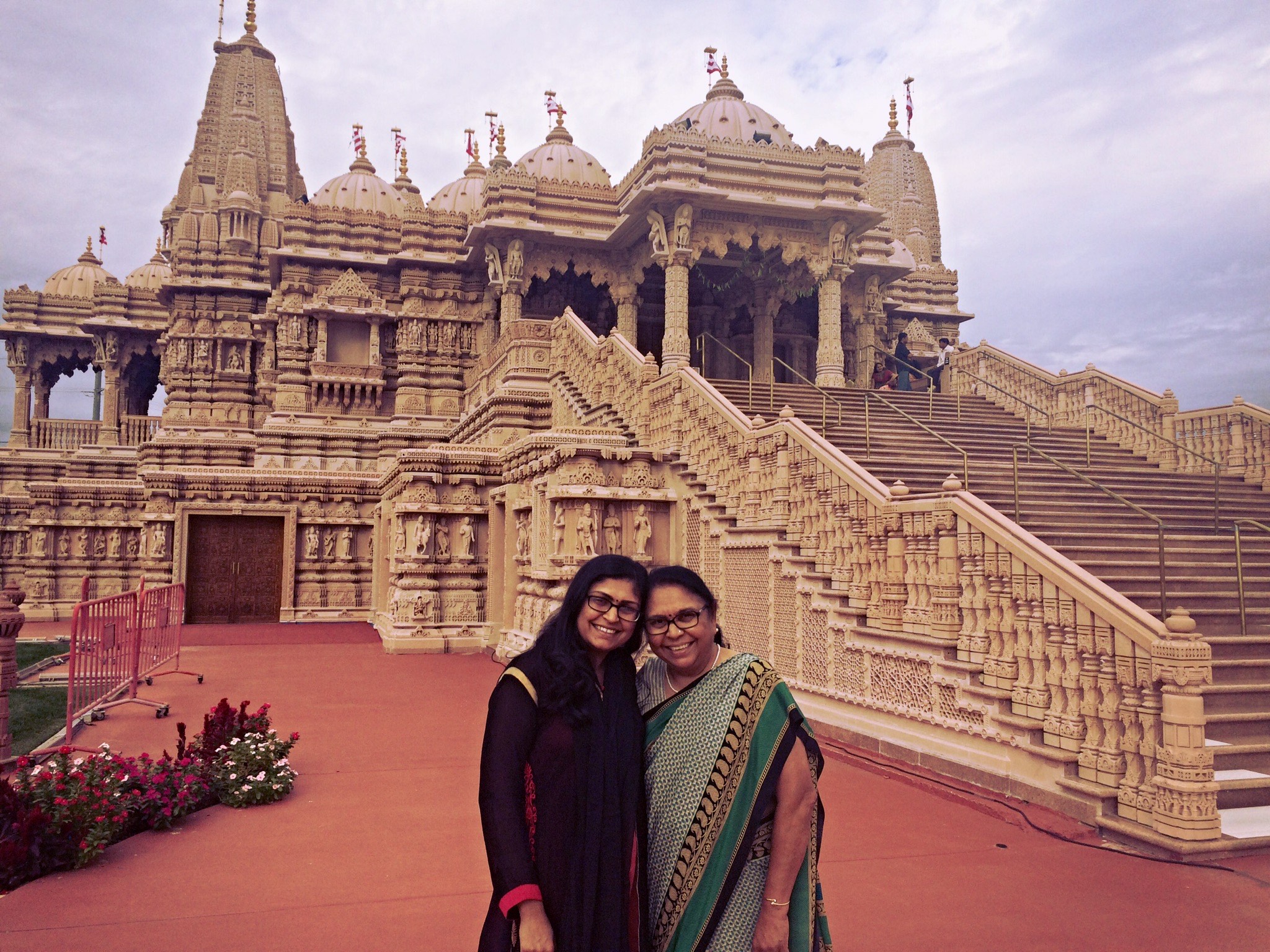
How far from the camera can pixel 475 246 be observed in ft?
82.8

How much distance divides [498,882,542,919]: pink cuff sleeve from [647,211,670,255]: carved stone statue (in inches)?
719

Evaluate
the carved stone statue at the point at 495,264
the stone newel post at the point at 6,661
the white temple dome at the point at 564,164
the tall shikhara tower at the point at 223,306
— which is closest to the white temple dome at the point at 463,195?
the white temple dome at the point at 564,164

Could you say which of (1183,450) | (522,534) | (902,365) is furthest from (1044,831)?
(902,365)

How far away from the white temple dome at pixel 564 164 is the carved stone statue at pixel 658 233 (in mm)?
9184

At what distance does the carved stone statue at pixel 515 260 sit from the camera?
2341 centimetres

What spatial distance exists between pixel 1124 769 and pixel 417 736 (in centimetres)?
576

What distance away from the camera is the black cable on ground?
4953mm

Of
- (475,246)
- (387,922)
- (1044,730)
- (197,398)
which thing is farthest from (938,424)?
(197,398)

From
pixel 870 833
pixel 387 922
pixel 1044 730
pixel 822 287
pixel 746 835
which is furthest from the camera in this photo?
pixel 822 287

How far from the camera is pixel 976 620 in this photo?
275 inches

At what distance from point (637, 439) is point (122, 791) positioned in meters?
9.03

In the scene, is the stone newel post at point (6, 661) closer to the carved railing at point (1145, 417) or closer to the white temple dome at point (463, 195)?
the carved railing at point (1145, 417)

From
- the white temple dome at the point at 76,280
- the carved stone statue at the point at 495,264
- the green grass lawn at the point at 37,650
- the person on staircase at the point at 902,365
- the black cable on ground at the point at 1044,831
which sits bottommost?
the green grass lawn at the point at 37,650

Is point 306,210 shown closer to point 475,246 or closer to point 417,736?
point 475,246
